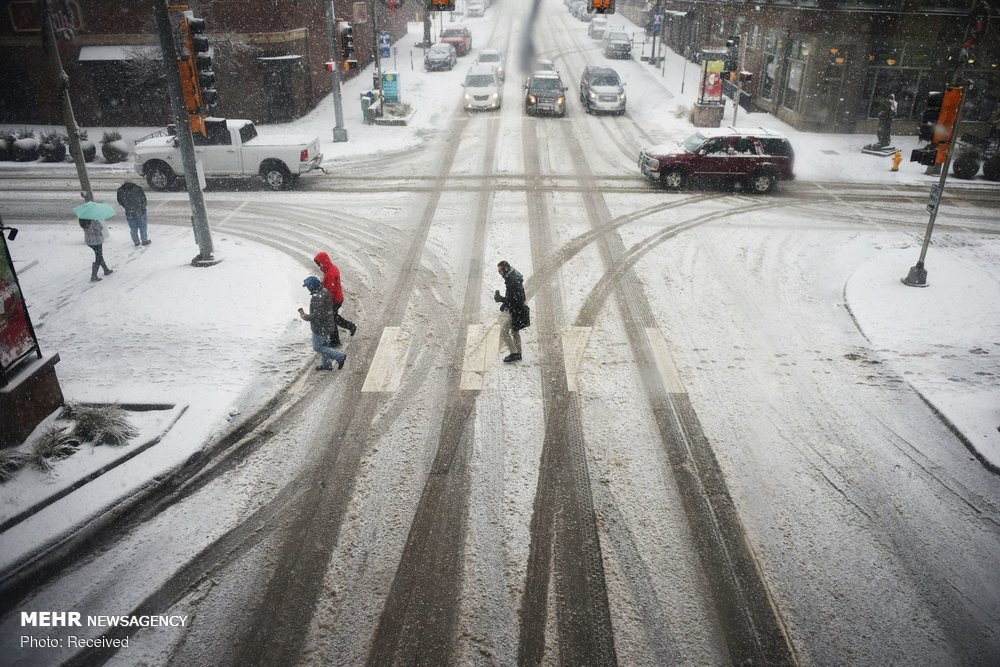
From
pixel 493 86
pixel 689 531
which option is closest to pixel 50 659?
pixel 689 531

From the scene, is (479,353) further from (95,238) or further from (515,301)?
(95,238)

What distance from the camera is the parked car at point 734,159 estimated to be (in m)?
17.9

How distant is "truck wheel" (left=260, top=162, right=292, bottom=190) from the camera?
18.2 meters

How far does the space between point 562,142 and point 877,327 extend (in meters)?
15.1

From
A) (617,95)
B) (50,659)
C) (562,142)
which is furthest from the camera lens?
(617,95)

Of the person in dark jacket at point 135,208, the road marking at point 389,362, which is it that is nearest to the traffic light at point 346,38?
the person in dark jacket at point 135,208

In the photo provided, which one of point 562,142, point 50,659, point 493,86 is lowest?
point 50,659

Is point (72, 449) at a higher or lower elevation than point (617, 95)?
lower

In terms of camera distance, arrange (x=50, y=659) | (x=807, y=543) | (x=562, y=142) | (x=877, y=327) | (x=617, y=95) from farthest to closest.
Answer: (x=617, y=95) < (x=562, y=142) < (x=877, y=327) < (x=807, y=543) < (x=50, y=659)

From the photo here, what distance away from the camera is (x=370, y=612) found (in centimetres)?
552

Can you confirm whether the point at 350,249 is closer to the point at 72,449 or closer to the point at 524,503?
the point at 72,449

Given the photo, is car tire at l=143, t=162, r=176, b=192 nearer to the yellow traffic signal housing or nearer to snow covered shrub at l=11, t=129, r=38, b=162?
snow covered shrub at l=11, t=129, r=38, b=162

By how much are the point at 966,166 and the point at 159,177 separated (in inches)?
976

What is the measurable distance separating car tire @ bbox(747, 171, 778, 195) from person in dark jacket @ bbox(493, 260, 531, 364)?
11855mm
